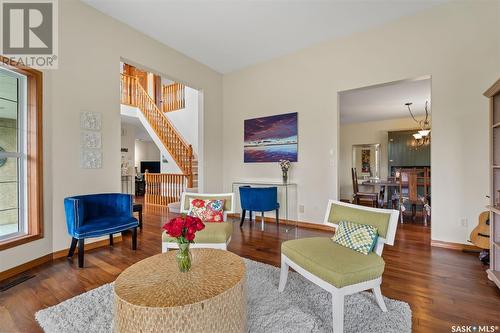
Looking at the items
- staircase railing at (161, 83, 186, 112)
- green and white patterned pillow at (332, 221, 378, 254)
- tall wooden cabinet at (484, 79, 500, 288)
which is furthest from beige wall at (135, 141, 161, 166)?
tall wooden cabinet at (484, 79, 500, 288)

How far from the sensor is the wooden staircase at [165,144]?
6504mm

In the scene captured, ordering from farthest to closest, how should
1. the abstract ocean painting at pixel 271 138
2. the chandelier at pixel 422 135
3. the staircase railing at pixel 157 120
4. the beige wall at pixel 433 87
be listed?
the staircase railing at pixel 157 120 → the chandelier at pixel 422 135 → the abstract ocean painting at pixel 271 138 → the beige wall at pixel 433 87

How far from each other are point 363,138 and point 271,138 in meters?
5.18

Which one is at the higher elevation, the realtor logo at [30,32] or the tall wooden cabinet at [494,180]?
the realtor logo at [30,32]

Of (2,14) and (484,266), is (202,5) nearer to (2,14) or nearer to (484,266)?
(2,14)

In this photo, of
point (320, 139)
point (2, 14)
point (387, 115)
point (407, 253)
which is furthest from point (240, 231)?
point (387, 115)

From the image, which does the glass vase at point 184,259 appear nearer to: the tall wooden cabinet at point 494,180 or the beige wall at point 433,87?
the tall wooden cabinet at point 494,180

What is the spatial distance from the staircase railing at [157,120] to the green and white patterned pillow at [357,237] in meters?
5.30

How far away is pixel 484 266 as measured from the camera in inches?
101

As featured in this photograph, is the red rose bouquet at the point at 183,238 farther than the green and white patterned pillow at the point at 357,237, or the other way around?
the green and white patterned pillow at the point at 357,237

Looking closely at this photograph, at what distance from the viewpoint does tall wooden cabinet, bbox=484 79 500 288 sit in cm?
220

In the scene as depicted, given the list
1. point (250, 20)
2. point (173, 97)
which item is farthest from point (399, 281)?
point (173, 97)

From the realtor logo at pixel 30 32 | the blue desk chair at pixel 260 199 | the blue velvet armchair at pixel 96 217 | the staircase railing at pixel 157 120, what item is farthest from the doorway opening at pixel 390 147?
the staircase railing at pixel 157 120

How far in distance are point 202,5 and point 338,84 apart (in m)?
2.43
